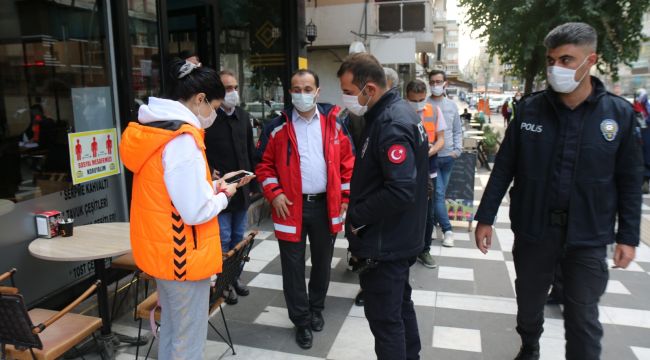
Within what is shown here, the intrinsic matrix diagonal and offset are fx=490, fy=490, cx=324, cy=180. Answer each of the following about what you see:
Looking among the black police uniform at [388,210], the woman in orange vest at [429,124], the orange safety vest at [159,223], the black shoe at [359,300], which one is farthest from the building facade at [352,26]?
the orange safety vest at [159,223]

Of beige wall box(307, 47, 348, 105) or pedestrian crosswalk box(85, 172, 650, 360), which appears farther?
beige wall box(307, 47, 348, 105)

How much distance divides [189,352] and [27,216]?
1.88m

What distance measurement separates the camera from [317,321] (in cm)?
355

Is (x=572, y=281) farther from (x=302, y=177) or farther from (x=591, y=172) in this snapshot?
(x=302, y=177)

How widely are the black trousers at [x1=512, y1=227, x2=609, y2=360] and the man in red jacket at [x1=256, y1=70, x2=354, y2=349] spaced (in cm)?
126

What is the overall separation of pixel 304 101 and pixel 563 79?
1552 mm

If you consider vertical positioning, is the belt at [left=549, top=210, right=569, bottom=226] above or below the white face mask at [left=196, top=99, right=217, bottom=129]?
below

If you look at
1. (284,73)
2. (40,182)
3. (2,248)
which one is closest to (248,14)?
(284,73)

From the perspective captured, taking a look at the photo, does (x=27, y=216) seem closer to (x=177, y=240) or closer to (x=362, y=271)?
(x=177, y=240)

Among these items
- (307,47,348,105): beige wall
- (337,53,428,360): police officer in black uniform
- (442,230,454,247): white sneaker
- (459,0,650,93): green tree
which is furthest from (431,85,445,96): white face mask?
(307,47,348,105): beige wall

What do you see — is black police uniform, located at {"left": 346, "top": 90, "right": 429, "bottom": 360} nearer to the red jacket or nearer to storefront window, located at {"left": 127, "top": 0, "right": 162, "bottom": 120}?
the red jacket

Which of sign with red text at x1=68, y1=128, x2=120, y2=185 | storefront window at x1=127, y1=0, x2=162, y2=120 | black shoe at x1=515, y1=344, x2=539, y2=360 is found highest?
storefront window at x1=127, y1=0, x2=162, y2=120

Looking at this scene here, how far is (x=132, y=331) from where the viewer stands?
11.8 feet

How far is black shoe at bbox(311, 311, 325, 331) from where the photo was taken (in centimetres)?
354
